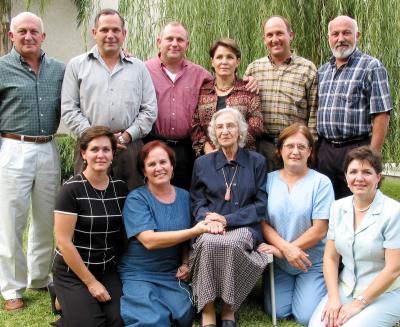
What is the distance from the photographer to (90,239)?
11.0 feet

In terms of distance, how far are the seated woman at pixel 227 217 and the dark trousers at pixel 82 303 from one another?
0.49 m

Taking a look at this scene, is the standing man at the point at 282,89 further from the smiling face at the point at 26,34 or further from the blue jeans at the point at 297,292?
the smiling face at the point at 26,34

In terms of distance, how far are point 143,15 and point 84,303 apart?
3596 millimetres

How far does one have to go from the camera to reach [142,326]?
3.18 m

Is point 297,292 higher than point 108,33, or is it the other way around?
point 108,33

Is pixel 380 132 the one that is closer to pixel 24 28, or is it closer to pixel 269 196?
pixel 269 196

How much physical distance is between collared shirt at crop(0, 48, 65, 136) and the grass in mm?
1170

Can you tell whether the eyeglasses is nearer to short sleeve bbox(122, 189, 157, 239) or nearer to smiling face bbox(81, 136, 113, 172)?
short sleeve bbox(122, 189, 157, 239)

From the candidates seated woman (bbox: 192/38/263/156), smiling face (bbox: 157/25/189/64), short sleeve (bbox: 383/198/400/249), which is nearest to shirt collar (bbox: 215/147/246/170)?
seated woman (bbox: 192/38/263/156)

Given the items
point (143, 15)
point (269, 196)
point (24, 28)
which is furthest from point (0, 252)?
point (143, 15)

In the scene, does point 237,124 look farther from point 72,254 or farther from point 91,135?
point 72,254

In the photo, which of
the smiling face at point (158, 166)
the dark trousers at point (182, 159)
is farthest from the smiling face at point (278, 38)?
the smiling face at point (158, 166)

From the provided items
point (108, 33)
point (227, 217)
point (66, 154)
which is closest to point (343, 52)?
point (227, 217)

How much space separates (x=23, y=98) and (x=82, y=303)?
1410 mm
